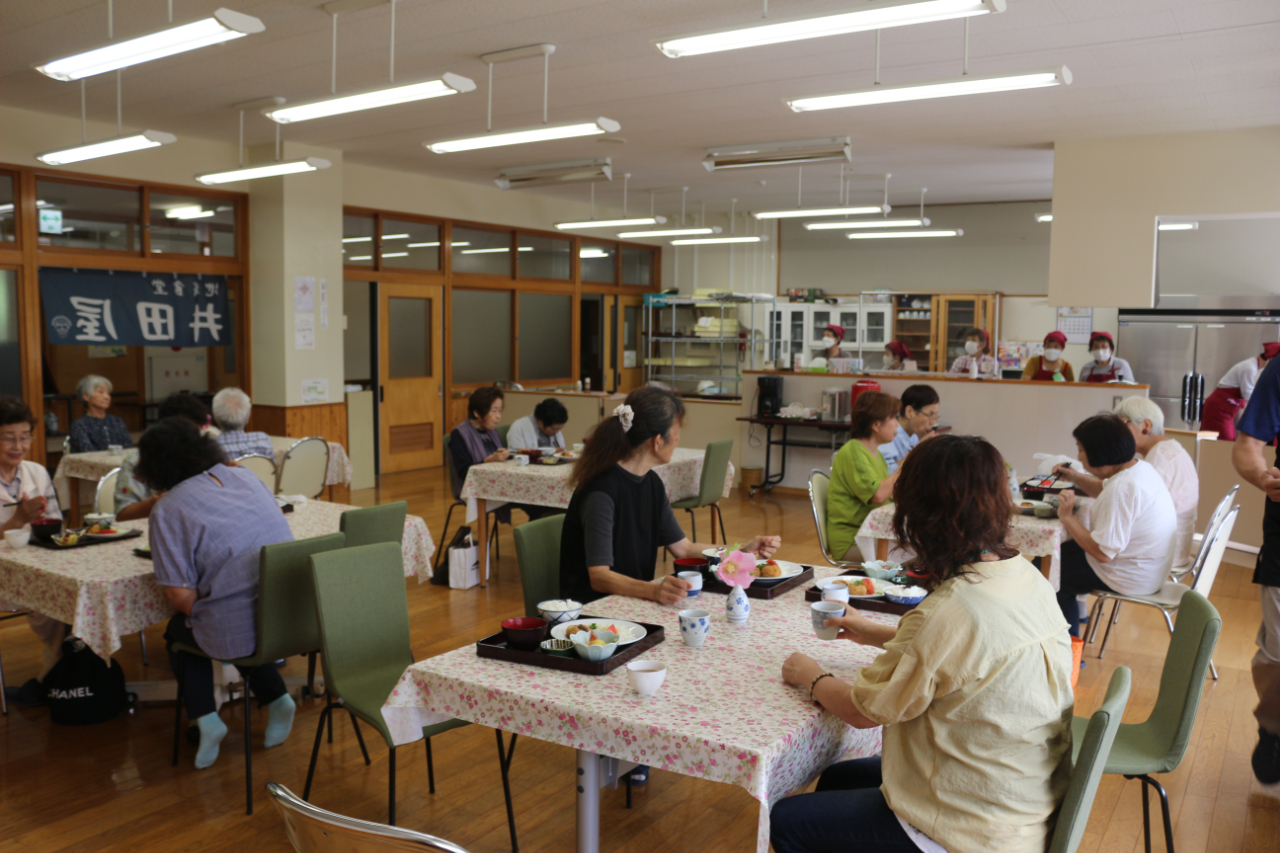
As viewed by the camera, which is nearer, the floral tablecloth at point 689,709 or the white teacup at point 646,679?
the floral tablecloth at point 689,709

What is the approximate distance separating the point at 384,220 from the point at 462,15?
4983 mm

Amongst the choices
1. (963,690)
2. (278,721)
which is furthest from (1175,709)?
(278,721)

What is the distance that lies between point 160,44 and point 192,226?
452 cm

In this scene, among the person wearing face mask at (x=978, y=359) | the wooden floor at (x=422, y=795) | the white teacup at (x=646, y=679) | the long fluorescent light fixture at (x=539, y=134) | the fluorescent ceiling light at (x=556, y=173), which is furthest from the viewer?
the person wearing face mask at (x=978, y=359)

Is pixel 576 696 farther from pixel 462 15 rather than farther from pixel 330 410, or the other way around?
pixel 330 410

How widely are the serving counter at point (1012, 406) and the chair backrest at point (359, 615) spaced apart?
5.31 metres

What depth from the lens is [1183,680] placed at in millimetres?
2234

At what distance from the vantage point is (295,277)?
309 inches

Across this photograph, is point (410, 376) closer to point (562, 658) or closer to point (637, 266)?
point (637, 266)

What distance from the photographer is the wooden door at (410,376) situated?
9.30 meters

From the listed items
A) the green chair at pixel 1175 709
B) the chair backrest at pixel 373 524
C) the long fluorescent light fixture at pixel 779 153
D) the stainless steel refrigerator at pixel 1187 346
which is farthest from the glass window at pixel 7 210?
the stainless steel refrigerator at pixel 1187 346

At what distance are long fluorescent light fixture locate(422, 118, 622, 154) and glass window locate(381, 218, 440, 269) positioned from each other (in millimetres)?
3961

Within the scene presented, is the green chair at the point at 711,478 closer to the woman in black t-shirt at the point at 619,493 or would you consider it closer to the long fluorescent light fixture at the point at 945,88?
the long fluorescent light fixture at the point at 945,88

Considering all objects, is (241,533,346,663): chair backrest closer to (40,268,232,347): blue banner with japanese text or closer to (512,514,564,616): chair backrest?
(512,514,564,616): chair backrest
